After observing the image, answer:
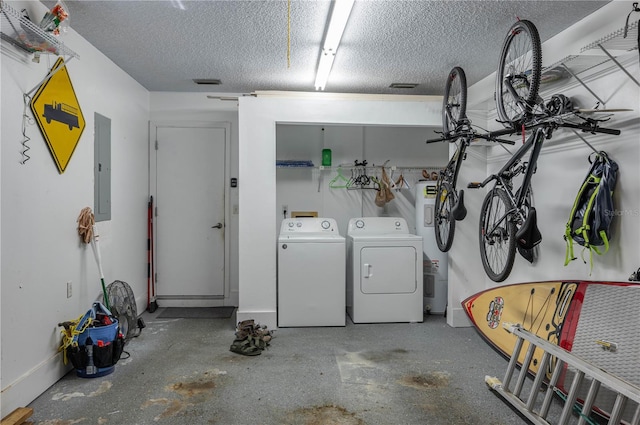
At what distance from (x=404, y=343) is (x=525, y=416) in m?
1.31

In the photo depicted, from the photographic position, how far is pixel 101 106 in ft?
10.8

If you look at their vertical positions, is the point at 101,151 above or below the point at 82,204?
above

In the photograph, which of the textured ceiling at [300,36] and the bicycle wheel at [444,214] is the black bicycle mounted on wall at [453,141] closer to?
the bicycle wheel at [444,214]

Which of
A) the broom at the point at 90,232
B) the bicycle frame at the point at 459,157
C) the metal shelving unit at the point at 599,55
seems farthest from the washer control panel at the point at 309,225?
the metal shelving unit at the point at 599,55

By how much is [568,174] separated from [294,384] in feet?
8.15

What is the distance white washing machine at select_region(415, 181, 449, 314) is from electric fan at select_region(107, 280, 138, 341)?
302 centimetres

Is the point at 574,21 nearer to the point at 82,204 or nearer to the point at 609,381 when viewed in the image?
the point at 609,381

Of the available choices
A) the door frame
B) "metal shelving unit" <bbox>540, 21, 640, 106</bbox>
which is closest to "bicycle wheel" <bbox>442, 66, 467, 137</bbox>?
"metal shelving unit" <bbox>540, 21, 640, 106</bbox>

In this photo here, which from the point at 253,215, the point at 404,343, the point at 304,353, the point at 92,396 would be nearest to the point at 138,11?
the point at 253,215

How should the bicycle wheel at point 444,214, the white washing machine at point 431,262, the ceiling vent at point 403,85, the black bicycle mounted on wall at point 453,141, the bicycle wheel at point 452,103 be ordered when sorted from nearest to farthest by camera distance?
the black bicycle mounted on wall at point 453,141
the bicycle wheel at point 452,103
the bicycle wheel at point 444,214
the ceiling vent at point 403,85
the white washing machine at point 431,262

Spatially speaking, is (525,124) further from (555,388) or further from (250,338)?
(250,338)

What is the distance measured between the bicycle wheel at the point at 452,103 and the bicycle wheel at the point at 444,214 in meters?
0.51

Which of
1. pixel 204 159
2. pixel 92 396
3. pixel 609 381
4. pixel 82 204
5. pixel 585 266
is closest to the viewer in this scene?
pixel 609 381

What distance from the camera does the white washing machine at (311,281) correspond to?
152 inches
